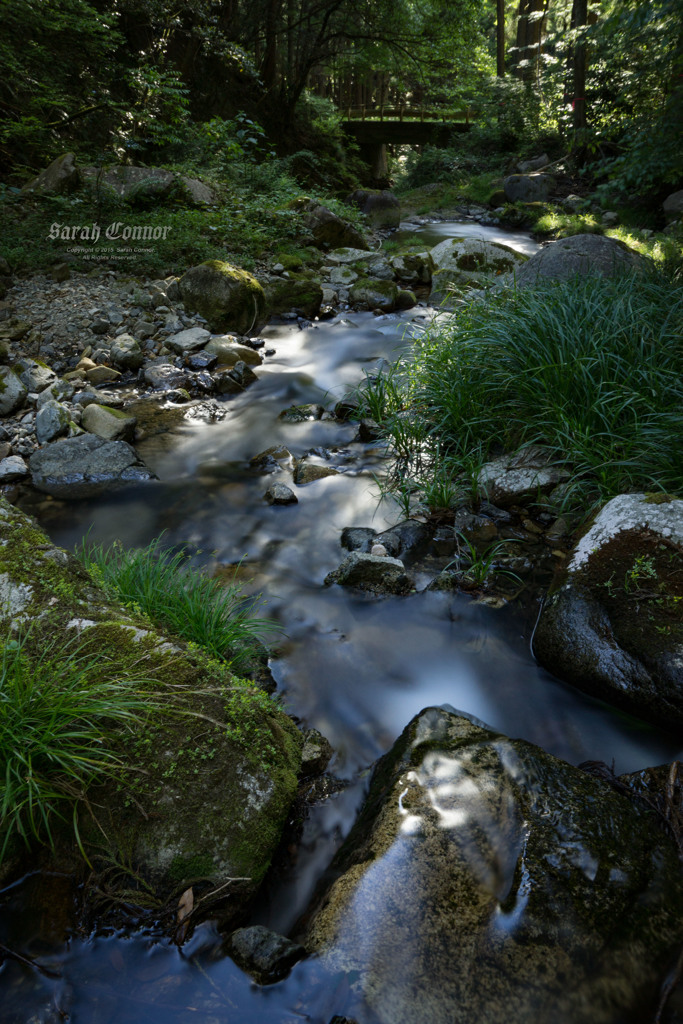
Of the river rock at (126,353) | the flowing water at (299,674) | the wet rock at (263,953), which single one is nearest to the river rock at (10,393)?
the river rock at (126,353)

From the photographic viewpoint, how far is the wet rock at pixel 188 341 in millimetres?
7375

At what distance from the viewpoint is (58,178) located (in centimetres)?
912

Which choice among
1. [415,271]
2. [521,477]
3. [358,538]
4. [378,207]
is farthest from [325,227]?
[358,538]

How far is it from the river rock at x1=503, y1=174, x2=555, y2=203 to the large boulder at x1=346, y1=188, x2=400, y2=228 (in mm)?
3921

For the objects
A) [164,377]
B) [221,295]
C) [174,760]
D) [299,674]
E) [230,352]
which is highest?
[221,295]

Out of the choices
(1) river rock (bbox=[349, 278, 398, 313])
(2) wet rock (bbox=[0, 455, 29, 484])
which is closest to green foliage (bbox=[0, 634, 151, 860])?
(2) wet rock (bbox=[0, 455, 29, 484])

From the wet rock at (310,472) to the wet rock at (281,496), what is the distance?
0.29 metres

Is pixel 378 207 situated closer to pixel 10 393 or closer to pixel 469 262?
pixel 469 262

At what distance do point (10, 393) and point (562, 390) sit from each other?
204 inches

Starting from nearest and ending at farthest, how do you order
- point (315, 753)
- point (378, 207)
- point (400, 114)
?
point (315, 753)
point (378, 207)
point (400, 114)

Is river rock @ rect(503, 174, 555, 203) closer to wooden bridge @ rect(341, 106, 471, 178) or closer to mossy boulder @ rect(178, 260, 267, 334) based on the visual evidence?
wooden bridge @ rect(341, 106, 471, 178)

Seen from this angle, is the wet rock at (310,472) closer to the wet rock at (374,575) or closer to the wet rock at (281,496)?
the wet rock at (281,496)

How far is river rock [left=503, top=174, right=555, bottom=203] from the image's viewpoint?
729 inches

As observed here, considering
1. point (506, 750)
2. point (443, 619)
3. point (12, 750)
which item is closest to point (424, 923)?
point (506, 750)
